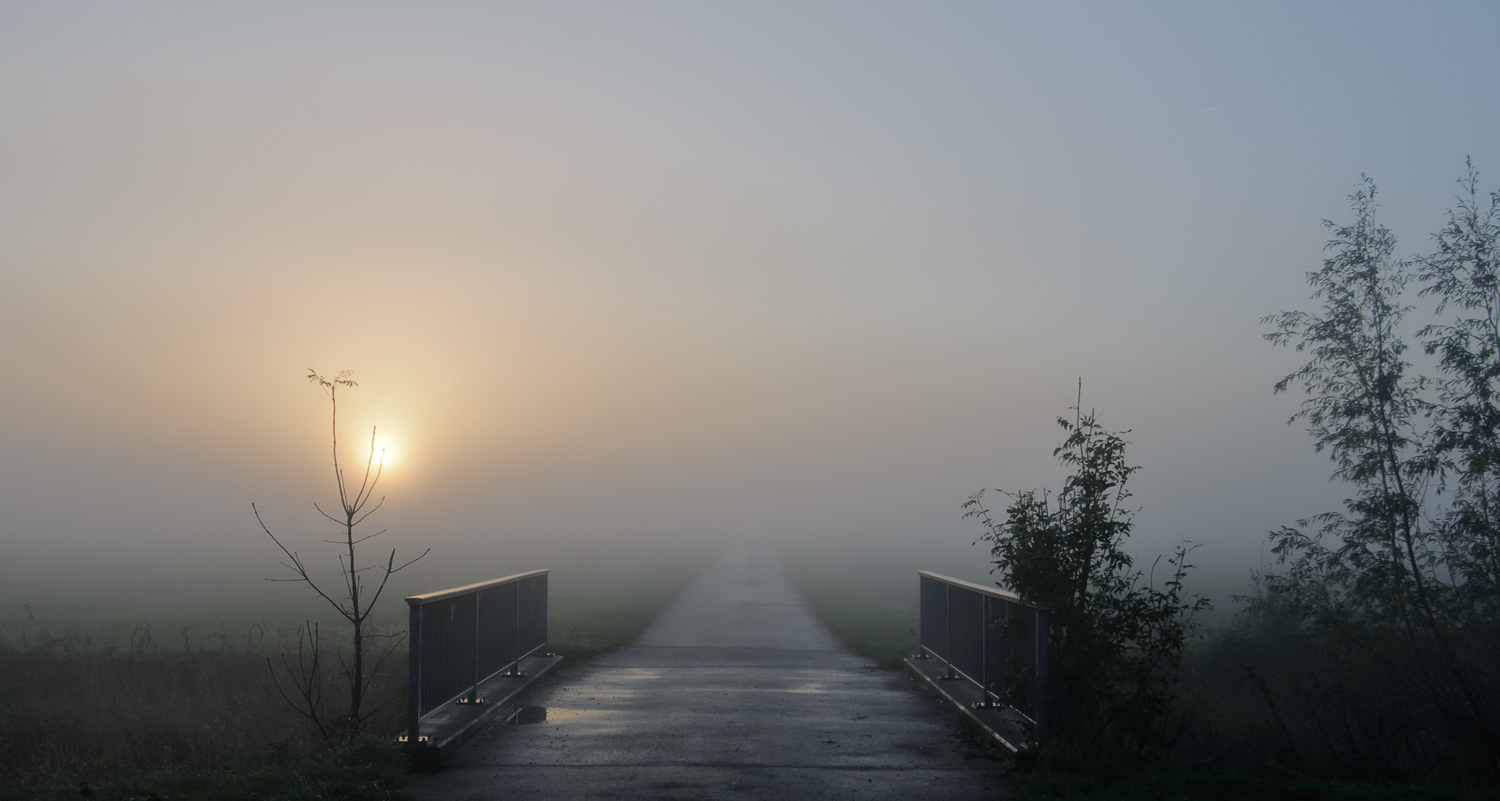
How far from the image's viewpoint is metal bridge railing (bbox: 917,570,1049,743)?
8352 mm

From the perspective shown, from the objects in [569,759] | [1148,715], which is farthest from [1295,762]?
[569,759]

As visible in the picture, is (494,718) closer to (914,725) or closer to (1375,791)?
(914,725)

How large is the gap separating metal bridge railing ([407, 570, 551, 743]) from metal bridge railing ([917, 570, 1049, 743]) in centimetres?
512

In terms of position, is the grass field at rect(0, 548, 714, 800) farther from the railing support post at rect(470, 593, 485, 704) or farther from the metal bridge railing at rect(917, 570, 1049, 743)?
the metal bridge railing at rect(917, 570, 1049, 743)

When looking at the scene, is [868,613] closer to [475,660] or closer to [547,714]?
[547,714]

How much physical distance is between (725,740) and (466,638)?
284cm

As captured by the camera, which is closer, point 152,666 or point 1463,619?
point 1463,619

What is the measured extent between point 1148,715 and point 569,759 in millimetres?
4929

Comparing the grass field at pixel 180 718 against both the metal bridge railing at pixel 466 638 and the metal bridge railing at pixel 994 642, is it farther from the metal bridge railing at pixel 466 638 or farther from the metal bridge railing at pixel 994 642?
the metal bridge railing at pixel 994 642

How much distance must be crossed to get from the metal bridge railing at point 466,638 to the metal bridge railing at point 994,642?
16.8 feet

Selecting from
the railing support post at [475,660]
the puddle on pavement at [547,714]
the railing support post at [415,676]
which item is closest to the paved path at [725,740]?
the puddle on pavement at [547,714]

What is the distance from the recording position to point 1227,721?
14000mm

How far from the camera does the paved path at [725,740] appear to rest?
7.38 m

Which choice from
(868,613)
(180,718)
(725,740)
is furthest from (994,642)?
(868,613)
